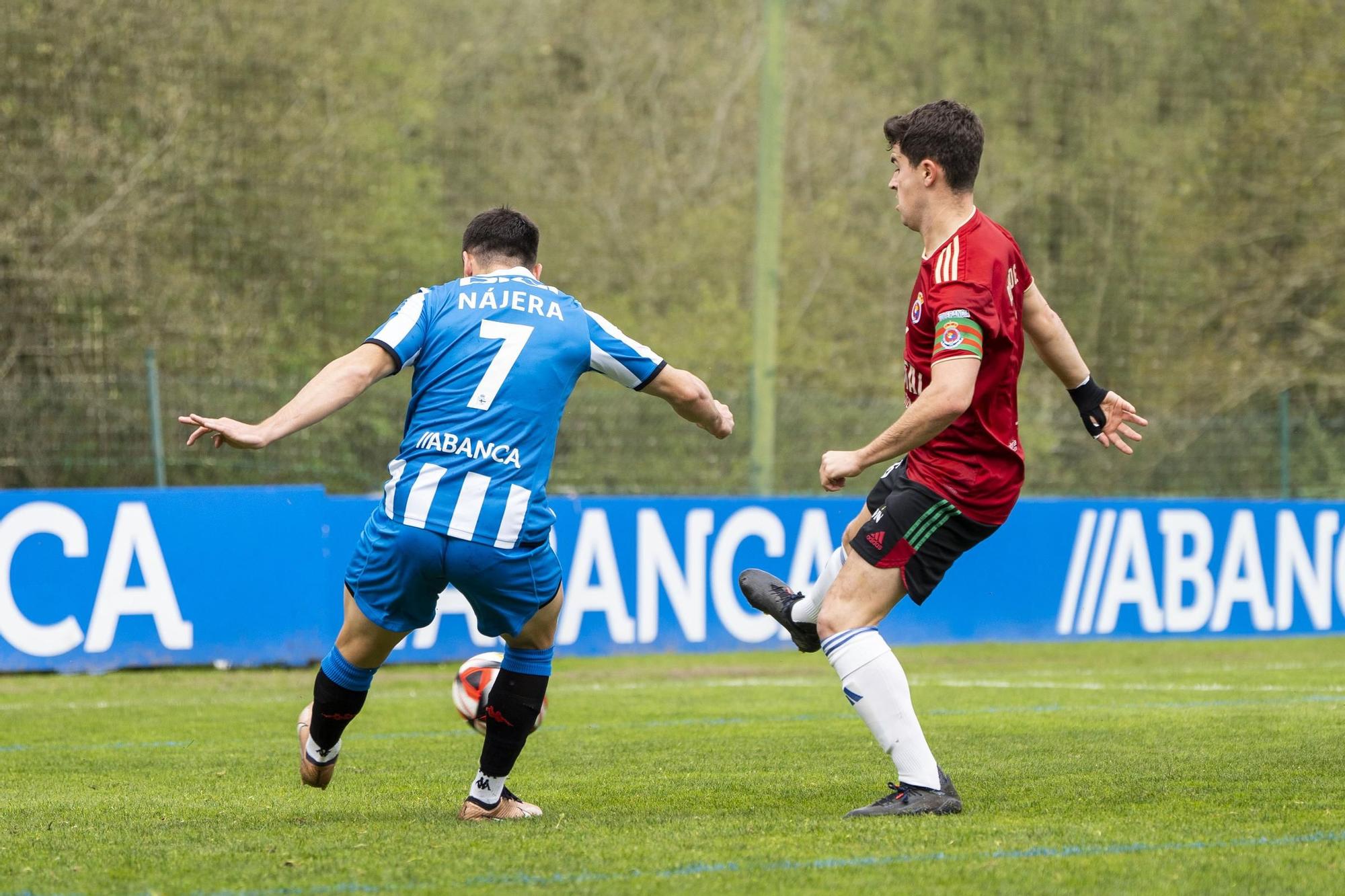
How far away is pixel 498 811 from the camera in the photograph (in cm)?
530

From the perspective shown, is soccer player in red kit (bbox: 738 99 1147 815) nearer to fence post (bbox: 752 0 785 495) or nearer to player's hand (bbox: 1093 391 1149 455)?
player's hand (bbox: 1093 391 1149 455)

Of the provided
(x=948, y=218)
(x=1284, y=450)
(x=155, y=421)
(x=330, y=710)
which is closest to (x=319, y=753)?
(x=330, y=710)

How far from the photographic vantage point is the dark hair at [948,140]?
5316 mm

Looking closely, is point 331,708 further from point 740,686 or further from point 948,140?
point 740,686

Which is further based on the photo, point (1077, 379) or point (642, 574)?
point (642, 574)

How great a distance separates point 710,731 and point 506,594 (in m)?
3.29

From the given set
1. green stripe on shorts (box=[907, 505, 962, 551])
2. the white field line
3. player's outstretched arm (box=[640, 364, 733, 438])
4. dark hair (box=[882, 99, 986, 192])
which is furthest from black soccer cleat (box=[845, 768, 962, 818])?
the white field line

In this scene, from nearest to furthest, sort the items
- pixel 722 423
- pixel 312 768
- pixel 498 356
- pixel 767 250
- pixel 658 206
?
pixel 498 356, pixel 722 423, pixel 312 768, pixel 767 250, pixel 658 206

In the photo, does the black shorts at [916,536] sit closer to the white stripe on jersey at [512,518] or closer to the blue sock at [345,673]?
the white stripe on jersey at [512,518]

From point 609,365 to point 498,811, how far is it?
143cm

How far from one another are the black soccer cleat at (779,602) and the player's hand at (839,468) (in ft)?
2.15

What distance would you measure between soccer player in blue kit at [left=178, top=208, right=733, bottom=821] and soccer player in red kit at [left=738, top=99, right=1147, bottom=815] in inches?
25.6

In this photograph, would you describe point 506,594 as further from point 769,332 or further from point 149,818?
point 769,332

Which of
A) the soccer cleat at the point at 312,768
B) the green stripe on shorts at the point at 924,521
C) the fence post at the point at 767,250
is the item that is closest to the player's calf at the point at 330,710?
the soccer cleat at the point at 312,768
